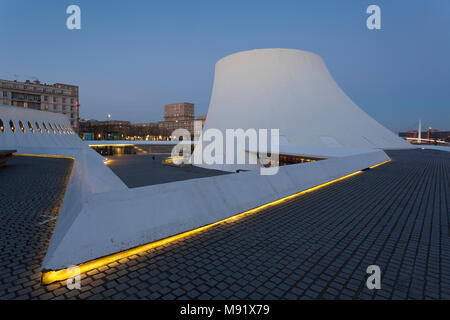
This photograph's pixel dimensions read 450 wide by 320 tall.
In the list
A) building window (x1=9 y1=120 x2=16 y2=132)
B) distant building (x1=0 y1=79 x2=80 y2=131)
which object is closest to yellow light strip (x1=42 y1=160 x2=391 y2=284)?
building window (x1=9 y1=120 x2=16 y2=132)

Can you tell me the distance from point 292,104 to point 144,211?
26.9 metres

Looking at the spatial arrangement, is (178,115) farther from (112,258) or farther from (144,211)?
(112,258)

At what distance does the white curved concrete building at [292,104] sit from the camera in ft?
88.4

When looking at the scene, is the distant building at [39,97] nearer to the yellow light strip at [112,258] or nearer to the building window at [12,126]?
the building window at [12,126]

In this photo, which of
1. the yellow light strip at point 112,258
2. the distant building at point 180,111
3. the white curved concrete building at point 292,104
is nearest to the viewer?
the yellow light strip at point 112,258

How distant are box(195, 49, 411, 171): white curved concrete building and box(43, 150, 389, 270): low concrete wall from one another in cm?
2146

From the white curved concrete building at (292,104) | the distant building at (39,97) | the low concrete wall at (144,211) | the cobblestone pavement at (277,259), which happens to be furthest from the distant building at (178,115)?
the cobblestone pavement at (277,259)

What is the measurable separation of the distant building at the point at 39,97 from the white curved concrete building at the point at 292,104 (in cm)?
5141

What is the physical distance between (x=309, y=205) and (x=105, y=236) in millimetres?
4555

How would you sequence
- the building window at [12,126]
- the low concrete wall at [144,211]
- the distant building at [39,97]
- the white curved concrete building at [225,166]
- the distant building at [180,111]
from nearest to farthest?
the low concrete wall at [144,211]
the white curved concrete building at [225,166]
the building window at [12,126]
the distant building at [39,97]
the distant building at [180,111]

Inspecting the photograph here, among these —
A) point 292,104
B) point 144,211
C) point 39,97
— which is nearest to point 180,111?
point 39,97

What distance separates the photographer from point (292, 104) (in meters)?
27.9

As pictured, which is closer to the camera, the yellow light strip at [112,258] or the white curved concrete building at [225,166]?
the yellow light strip at [112,258]

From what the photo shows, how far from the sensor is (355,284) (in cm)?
270
